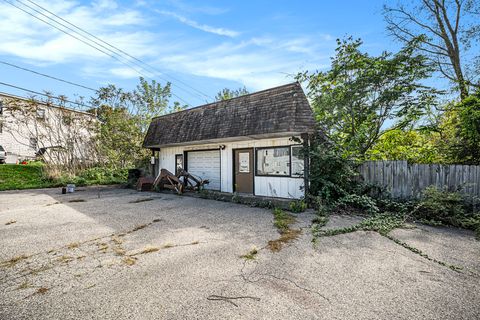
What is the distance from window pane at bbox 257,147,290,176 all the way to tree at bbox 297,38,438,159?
188 cm

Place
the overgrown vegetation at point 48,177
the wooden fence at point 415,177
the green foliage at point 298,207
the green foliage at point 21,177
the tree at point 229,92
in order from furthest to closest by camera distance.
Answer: the tree at point 229,92 < the overgrown vegetation at point 48,177 < the green foliage at point 21,177 < the green foliage at point 298,207 < the wooden fence at point 415,177

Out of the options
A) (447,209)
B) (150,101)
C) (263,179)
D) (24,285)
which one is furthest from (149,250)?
(150,101)

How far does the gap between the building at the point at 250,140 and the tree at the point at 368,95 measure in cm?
156

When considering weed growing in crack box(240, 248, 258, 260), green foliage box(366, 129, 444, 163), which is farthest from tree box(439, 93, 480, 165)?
weed growing in crack box(240, 248, 258, 260)

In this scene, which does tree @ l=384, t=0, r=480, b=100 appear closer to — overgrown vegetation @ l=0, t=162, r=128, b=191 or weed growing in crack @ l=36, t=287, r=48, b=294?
weed growing in crack @ l=36, t=287, r=48, b=294

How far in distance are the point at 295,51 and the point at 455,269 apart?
9586mm

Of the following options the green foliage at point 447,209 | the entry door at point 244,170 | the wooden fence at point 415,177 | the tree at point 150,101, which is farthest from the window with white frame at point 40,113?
the green foliage at point 447,209

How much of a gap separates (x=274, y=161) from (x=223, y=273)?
626cm

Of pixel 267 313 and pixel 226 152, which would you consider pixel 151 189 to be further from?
pixel 267 313

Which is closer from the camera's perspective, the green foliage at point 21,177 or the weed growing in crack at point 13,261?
the weed growing in crack at point 13,261

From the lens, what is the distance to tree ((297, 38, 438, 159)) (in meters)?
7.75

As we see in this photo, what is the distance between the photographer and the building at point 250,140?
7.93m

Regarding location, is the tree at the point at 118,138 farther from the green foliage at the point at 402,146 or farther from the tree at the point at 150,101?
the green foliage at the point at 402,146

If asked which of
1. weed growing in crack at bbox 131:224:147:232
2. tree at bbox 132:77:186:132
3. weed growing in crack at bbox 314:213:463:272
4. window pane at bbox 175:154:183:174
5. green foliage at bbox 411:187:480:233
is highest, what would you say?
tree at bbox 132:77:186:132
